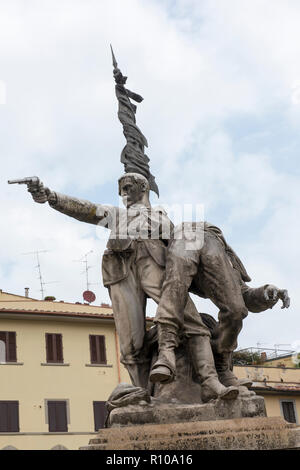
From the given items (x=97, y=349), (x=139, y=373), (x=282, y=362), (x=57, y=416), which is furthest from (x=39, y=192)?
(x=282, y=362)

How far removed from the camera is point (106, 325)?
34312 millimetres

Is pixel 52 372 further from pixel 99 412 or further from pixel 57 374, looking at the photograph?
pixel 99 412

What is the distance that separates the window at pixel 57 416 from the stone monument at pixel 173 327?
26746 millimetres

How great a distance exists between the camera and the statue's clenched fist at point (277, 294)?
19.9 ft

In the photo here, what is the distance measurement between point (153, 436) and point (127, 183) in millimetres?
2433

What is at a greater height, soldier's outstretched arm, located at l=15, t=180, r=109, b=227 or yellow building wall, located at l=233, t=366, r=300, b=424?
yellow building wall, located at l=233, t=366, r=300, b=424

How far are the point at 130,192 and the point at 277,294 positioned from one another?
1.63 metres

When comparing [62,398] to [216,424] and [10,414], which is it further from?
[216,424]

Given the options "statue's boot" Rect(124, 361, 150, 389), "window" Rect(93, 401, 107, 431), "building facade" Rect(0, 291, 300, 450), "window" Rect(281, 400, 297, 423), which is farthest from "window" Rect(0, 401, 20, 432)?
"statue's boot" Rect(124, 361, 150, 389)

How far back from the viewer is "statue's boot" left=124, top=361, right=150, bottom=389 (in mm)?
5816

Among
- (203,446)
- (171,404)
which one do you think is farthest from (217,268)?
(203,446)

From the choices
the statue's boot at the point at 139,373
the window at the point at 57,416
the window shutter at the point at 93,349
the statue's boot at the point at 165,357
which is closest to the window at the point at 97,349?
the window shutter at the point at 93,349

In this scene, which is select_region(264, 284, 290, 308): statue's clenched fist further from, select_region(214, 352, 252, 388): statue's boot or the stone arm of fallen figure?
select_region(214, 352, 252, 388): statue's boot

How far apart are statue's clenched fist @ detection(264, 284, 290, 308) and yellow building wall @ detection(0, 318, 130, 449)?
26150 millimetres
